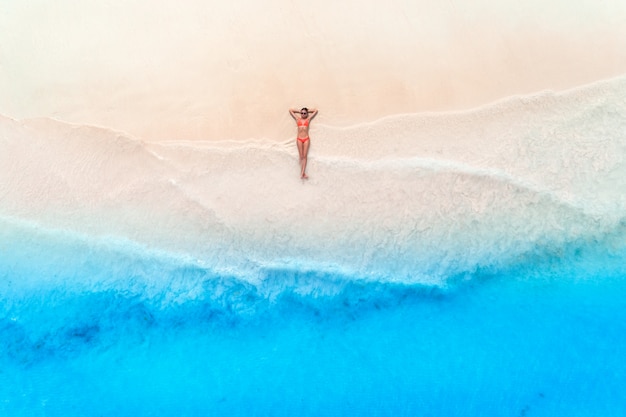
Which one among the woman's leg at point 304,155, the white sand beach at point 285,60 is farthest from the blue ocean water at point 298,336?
the white sand beach at point 285,60

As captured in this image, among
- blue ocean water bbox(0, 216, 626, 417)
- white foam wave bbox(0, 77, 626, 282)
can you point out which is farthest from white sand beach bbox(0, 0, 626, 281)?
blue ocean water bbox(0, 216, 626, 417)

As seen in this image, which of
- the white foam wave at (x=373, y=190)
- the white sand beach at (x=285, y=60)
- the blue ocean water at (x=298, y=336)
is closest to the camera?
the blue ocean water at (x=298, y=336)

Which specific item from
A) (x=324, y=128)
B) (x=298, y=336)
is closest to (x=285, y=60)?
(x=324, y=128)

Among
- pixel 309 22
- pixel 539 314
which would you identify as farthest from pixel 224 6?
pixel 539 314

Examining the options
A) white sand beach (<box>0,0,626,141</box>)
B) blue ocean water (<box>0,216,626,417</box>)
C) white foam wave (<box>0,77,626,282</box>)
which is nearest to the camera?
blue ocean water (<box>0,216,626,417</box>)

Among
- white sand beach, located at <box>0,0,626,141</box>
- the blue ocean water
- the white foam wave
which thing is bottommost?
the blue ocean water

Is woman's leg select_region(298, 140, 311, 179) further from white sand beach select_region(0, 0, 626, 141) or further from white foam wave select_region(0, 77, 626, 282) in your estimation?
white sand beach select_region(0, 0, 626, 141)

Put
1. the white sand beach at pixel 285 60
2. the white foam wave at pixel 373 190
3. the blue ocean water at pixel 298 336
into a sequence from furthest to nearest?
the white sand beach at pixel 285 60, the white foam wave at pixel 373 190, the blue ocean water at pixel 298 336

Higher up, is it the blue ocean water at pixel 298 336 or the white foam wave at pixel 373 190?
the white foam wave at pixel 373 190

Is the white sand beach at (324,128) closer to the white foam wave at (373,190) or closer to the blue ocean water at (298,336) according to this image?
the white foam wave at (373,190)
